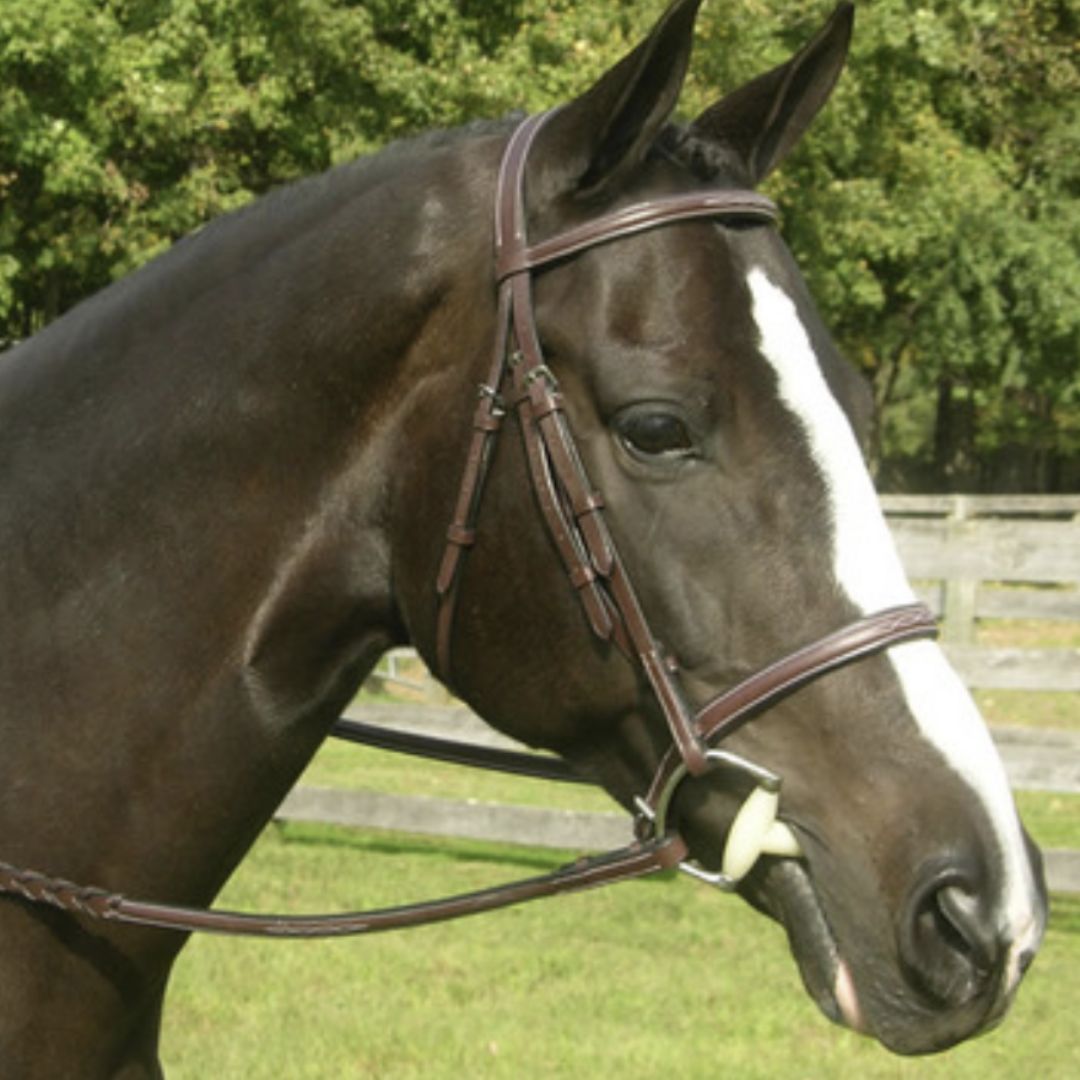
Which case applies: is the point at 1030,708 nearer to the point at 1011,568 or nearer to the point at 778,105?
the point at 1011,568

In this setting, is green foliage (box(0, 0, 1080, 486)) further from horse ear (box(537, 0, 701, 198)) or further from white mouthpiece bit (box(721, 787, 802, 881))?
white mouthpiece bit (box(721, 787, 802, 881))

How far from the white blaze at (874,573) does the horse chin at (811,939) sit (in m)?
0.22

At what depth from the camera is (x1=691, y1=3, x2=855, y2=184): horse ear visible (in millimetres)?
2465

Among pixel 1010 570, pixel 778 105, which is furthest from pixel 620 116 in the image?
pixel 1010 570

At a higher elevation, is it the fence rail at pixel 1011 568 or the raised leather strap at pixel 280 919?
the raised leather strap at pixel 280 919

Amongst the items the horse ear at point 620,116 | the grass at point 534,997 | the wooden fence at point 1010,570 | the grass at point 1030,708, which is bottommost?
the grass at point 1030,708

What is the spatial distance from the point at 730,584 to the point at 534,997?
4.50m

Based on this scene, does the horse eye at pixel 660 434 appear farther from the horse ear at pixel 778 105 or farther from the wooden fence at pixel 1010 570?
the wooden fence at pixel 1010 570

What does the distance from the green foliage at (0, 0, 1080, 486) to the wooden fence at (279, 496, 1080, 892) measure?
584 centimetres

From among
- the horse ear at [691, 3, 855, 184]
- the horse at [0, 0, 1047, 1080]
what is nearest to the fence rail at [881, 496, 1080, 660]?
the horse ear at [691, 3, 855, 184]

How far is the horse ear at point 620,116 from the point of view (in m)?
2.22

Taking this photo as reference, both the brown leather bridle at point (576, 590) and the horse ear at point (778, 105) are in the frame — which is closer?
the brown leather bridle at point (576, 590)

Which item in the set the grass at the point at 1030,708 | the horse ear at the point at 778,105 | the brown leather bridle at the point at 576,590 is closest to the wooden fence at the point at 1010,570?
the grass at the point at 1030,708

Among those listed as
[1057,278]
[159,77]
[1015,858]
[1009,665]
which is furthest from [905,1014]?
[1057,278]
